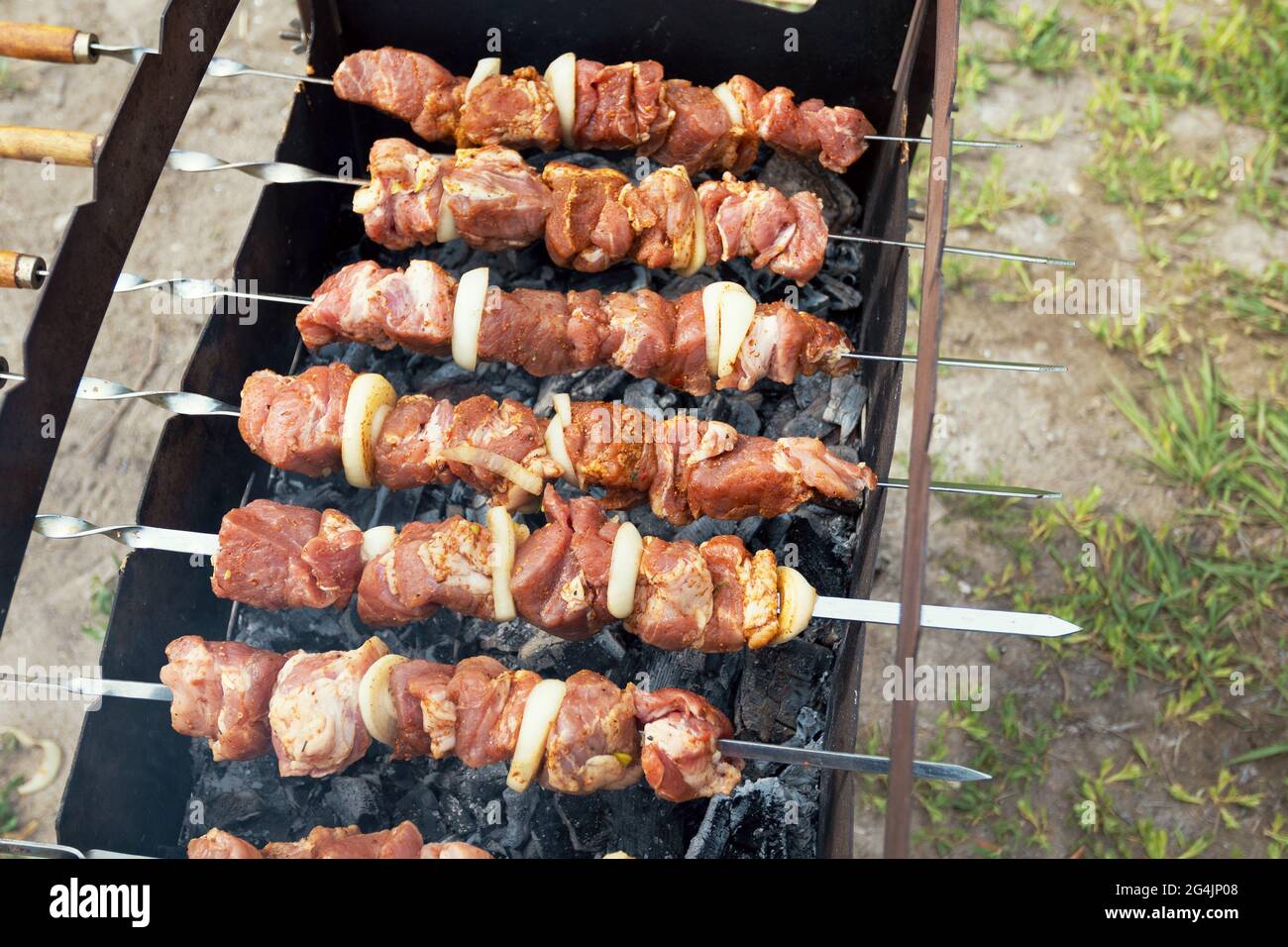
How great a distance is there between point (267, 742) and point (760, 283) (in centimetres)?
230

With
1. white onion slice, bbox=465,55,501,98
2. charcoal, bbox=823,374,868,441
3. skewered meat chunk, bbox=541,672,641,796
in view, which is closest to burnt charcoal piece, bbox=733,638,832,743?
skewered meat chunk, bbox=541,672,641,796

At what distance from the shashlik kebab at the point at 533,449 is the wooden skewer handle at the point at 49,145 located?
793 mm

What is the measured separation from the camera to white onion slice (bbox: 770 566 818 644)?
8.63 feet

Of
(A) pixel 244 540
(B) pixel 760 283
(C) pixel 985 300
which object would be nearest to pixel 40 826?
(A) pixel 244 540

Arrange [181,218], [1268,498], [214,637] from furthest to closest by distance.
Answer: [181,218] < [1268,498] < [214,637]

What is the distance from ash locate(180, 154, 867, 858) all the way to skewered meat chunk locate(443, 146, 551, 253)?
550 millimetres

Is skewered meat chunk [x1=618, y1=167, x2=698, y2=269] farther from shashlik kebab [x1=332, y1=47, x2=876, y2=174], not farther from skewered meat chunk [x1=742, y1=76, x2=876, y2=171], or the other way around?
skewered meat chunk [x1=742, y1=76, x2=876, y2=171]

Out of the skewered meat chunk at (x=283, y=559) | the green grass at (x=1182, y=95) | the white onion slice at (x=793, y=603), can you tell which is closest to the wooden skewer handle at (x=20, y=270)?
the skewered meat chunk at (x=283, y=559)

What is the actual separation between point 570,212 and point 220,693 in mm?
1730

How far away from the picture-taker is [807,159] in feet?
12.2

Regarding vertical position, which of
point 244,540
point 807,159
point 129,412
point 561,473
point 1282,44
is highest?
point 1282,44

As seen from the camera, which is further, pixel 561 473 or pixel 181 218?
pixel 181 218

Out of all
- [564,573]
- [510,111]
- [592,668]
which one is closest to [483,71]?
[510,111]
